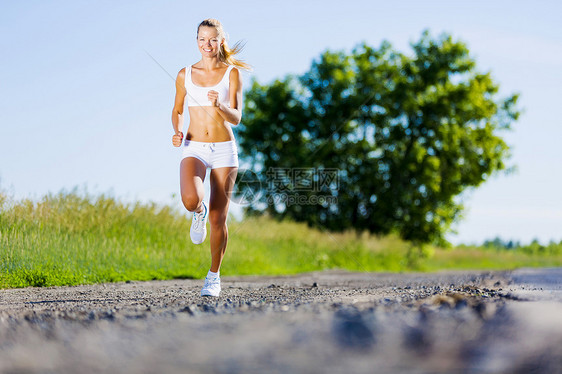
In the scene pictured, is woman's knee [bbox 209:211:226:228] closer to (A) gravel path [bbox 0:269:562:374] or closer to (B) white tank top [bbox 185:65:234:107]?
(B) white tank top [bbox 185:65:234:107]

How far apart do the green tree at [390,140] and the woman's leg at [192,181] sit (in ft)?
64.3

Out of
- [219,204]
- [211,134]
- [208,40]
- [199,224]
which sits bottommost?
[199,224]

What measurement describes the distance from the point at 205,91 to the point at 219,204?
1079mm

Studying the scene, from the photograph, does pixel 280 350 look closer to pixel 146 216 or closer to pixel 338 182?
pixel 146 216

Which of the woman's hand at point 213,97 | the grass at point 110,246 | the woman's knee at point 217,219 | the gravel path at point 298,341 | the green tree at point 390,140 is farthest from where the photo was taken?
the green tree at point 390,140

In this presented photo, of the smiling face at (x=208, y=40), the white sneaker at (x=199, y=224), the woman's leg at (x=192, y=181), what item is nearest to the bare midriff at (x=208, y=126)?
the woman's leg at (x=192, y=181)

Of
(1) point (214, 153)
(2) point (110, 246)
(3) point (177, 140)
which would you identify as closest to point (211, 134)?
(1) point (214, 153)

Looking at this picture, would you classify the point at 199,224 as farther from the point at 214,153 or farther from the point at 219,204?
the point at 214,153

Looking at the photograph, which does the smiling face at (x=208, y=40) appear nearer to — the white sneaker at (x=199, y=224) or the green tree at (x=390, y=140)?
the white sneaker at (x=199, y=224)

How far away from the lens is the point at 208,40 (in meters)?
5.28

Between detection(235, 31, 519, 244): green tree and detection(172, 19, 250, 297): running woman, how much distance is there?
63.7ft

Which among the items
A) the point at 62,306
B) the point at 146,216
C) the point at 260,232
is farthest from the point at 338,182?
the point at 62,306

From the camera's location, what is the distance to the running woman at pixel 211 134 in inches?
205

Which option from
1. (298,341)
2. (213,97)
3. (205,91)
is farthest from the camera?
(205,91)
